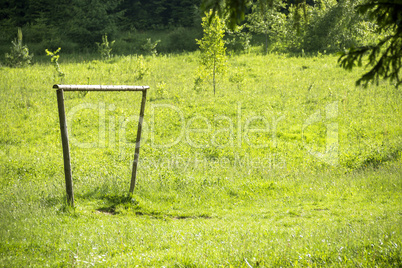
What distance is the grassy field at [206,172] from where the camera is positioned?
5273 mm

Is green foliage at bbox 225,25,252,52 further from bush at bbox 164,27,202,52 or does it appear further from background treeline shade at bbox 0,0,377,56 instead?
bush at bbox 164,27,202,52

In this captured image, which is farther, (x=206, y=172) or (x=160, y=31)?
(x=160, y=31)

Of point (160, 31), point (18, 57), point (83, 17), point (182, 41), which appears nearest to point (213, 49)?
point (18, 57)

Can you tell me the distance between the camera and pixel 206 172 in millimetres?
10742

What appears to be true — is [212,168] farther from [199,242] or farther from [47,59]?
[47,59]

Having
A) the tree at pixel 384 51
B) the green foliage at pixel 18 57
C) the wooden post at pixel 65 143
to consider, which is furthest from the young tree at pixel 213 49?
the tree at pixel 384 51

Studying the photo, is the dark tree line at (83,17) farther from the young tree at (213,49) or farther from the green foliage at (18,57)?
the young tree at (213,49)

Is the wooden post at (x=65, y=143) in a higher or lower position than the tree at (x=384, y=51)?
lower

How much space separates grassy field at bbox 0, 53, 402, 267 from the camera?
527cm

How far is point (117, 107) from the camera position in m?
17.1

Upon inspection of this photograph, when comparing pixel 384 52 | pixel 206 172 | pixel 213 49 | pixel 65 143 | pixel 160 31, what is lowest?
pixel 206 172

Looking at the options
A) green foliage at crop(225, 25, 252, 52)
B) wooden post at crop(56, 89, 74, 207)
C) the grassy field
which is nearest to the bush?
green foliage at crop(225, 25, 252, 52)

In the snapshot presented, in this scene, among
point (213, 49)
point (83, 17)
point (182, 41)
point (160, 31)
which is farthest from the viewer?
point (160, 31)

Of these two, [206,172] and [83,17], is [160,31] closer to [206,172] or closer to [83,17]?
[83,17]
